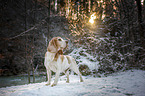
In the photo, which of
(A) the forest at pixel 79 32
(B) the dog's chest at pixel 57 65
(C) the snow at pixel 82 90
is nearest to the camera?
(C) the snow at pixel 82 90

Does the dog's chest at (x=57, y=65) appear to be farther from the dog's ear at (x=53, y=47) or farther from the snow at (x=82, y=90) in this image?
the snow at (x=82, y=90)

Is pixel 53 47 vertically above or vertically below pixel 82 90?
above

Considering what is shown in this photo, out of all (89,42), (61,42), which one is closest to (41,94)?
(61,42)

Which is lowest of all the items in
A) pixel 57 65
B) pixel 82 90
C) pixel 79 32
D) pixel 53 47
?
pixel 82 90

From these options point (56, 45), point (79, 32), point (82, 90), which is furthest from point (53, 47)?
point (79, 32)

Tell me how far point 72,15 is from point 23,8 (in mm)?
4031

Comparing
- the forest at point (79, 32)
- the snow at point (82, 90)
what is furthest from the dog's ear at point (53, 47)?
the forest at point (79, 32)

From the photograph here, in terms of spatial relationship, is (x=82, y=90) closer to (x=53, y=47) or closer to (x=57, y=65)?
(x=57, y=65)

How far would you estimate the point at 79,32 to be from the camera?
7.89 metres

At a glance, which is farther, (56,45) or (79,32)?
(79,32)

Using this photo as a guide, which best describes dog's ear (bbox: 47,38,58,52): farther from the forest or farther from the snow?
the forest

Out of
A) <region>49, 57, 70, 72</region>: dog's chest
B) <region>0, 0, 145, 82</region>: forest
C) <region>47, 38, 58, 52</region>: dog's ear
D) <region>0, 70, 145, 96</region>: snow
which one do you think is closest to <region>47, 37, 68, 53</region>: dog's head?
<region>47, 38, 58, 52</region>: dog's ear

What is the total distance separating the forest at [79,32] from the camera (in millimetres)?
6621

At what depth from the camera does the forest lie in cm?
662
